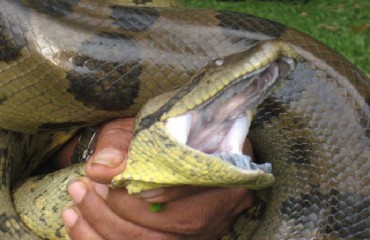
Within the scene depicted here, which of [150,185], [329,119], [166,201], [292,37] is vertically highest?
[292,37]

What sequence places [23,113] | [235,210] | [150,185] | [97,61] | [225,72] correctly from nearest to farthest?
[225,72]
[150,185]
[97,61]
[23,113]
[235,210]

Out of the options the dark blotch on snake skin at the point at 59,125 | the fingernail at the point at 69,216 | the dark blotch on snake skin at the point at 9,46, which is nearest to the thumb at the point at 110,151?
the dark blotch on snake skin at the point at 59,125

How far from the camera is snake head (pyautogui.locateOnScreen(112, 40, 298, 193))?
1836 millimetres

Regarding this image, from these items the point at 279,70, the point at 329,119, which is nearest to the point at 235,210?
the point at 329,119

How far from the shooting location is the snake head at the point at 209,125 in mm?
1836

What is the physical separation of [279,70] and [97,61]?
0.73 m

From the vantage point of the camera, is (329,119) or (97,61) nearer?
(97,61)

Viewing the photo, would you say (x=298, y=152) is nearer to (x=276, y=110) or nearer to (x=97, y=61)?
(x=276, y=110)

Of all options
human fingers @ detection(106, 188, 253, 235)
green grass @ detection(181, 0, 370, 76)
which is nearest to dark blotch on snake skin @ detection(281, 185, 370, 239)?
human fingers @ detection(106, 188, 253, 235)

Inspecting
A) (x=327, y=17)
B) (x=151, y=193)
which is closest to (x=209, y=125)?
(x=151, y=193)

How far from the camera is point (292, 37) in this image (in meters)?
2.60

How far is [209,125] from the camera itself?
2.07 metres

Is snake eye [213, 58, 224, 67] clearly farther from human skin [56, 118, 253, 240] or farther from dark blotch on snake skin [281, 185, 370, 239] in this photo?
dark blotch on snake skin [281, 185, 370, 239]

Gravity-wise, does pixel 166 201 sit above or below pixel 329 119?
below
